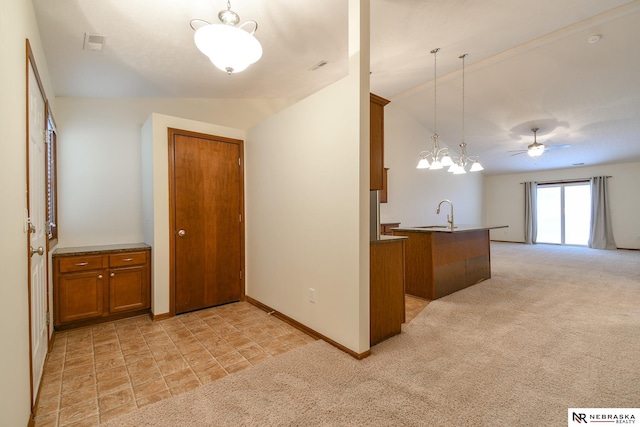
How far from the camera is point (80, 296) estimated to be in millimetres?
2895

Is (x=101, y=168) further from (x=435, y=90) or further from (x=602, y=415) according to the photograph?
(x=435, y=90)

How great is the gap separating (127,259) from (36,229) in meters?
1.21

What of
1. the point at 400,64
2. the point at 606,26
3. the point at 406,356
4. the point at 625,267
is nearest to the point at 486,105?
the point at 606,26

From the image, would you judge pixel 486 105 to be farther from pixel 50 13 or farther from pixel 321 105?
pixel 50 13

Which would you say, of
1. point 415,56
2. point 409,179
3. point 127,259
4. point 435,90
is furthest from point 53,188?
point 409,179

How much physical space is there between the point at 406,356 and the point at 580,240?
9.77 meters

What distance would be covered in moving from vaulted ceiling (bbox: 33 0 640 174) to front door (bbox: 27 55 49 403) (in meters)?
0.69

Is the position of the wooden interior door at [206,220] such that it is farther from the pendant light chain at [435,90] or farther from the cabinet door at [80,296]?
the pendant light chain at [435,90]

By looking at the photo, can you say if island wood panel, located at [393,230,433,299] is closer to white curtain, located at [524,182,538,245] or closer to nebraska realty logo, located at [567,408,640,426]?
nebraska realty logo, located at [567,408,640,426]

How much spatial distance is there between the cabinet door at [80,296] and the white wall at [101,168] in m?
0.66

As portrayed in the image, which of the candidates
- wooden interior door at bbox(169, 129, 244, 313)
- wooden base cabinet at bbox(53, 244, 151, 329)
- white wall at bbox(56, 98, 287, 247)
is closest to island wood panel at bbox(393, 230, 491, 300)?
wooden interior door at bbox(169, 129, 244, 313)

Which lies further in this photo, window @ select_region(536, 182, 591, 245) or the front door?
window @ select_region(536, 182, 591, 245)

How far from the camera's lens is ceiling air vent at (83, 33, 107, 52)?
7.66 feet

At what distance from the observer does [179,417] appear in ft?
5.35
